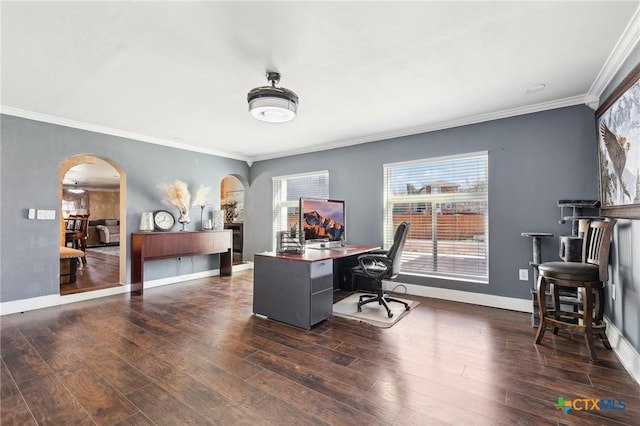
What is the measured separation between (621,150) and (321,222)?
2.79 m

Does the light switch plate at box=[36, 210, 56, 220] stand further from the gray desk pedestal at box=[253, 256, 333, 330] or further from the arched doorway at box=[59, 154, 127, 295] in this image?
the gray desk pedestal at box=[253, 256, 333, 330]

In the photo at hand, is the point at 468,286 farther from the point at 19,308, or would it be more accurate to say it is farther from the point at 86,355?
the point at 19,308

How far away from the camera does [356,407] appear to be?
165 centimetres

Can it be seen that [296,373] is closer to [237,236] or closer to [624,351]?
[624,351]

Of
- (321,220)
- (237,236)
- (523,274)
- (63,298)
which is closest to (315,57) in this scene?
(321,220)

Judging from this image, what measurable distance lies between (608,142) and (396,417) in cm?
288

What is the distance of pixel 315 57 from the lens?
88.9 inches

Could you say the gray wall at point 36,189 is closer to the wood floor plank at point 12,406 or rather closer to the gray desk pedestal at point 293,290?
the wood floor plank at point 12,406

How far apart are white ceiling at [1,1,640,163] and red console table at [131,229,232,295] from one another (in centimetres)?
171

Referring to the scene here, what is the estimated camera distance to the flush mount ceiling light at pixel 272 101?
2.37m

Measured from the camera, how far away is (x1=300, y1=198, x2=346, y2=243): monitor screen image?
3.43 meters

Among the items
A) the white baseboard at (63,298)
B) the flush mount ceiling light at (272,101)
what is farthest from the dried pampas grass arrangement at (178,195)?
the flush mount ceiling light at (272,101)

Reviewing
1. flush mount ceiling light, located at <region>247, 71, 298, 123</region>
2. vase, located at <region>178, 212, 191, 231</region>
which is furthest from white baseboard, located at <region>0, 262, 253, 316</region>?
flush mount ceiling light, located at <region>247, 71, 298, 123</region>

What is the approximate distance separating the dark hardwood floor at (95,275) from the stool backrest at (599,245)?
18.5ft
